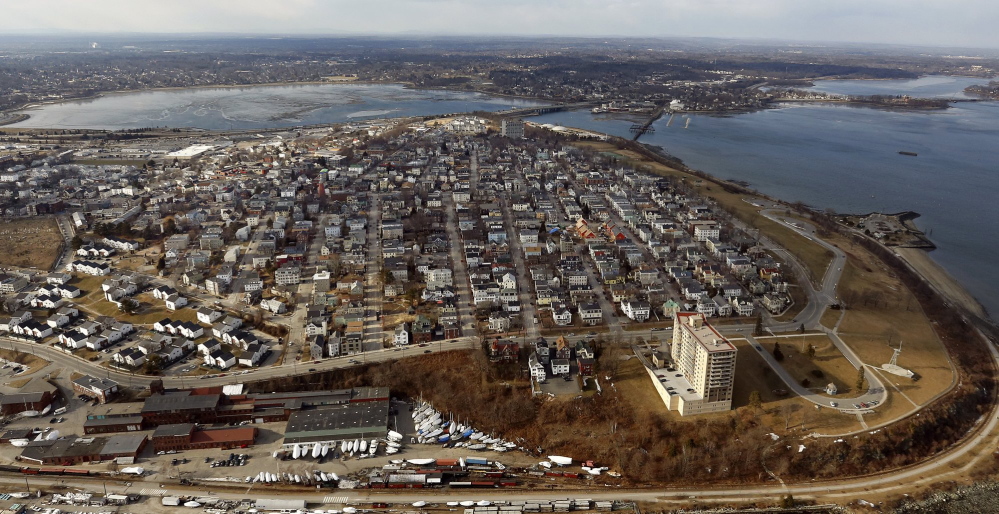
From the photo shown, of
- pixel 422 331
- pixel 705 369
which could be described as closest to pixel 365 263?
pixel 422 331

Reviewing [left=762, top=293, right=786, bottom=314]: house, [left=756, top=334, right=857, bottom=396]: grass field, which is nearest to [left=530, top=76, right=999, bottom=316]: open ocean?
[left=762, top=293, right=786, bottom=314]: house

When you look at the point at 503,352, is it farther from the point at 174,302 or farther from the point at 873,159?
the point at 873,159

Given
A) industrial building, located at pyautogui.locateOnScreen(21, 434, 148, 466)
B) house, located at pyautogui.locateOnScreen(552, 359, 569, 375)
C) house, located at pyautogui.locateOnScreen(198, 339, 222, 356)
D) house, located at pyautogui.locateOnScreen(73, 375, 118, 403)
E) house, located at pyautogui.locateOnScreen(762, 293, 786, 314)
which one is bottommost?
industrial building, located at pyautogui.locateOnScreen(21, 434, 148, 466)

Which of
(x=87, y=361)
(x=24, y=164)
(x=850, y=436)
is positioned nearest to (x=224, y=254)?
(x=87, y=361)

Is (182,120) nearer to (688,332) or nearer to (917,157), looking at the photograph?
(688,332)

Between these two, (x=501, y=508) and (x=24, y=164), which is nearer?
(x=501, y=508)

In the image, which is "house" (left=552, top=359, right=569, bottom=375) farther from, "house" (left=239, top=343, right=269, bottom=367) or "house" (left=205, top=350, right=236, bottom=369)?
"house" (left=205, top=350, right=236, bottom=369)
